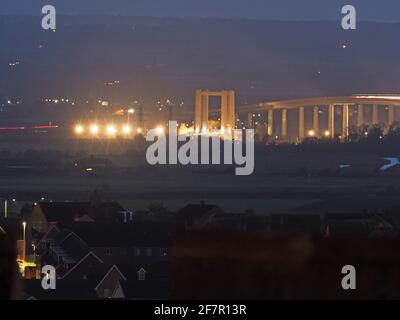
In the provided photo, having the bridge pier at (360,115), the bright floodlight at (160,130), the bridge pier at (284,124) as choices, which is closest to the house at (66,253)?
the bright floodlight at (160,130)

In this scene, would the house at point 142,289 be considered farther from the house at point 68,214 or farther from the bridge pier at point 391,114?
the bridge pier at point 391,114

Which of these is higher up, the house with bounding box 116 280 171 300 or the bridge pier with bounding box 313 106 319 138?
the bridge pier with bounding box 313 106 319 138

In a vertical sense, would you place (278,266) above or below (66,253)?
above

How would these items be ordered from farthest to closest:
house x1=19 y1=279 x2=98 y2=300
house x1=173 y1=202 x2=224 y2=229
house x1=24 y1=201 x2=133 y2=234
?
house x1=24 y1=201 x2=133 y2=234
house x1=173 y1=202 x2=224 y2=229
house x1=19 y1=279 x2=98 y2=300

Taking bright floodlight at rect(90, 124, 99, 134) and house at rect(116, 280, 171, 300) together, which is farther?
bright floodlight at rect(90, 124, 99, 134)

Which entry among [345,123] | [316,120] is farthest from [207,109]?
[345,123]

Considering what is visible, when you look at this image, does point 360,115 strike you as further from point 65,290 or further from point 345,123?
point 65,290

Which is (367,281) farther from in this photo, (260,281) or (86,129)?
(86,129)

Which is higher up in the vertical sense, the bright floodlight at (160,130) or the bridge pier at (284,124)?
the bridge pier at (284,124)

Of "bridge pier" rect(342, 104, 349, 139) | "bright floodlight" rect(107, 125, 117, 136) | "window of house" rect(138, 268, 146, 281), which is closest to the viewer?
"window of house" rect(138, 268, 146, 281)

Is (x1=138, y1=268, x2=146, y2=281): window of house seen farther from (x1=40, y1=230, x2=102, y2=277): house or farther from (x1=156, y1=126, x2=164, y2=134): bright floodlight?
(x1=156, y1=126, x2=164, y2=134): bright floodlight

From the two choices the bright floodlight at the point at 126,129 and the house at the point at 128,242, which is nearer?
the house at the point at 128,242

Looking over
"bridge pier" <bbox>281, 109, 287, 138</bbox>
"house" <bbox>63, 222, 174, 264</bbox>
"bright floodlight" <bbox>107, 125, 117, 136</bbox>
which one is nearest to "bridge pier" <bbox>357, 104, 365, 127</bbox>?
"bridge pier" <bbox>281, 109, 287, 138</bbox>
